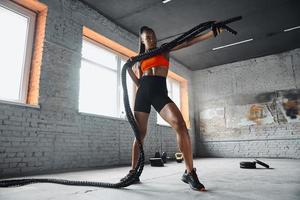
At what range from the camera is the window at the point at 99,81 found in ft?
15.1

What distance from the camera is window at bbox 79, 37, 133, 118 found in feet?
15.1

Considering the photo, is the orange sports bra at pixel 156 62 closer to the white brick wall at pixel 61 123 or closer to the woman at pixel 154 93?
the woman at pixel 154 93

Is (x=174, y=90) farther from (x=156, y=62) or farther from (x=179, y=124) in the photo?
(x=179, y=124)

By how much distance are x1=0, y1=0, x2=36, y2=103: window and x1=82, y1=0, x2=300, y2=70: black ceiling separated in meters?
1.34

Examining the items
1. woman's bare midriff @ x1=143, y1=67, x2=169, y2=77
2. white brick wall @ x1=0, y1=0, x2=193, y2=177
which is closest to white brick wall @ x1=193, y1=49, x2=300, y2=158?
white brick wall @ x1=0, y1=0, x2=193, y2=177

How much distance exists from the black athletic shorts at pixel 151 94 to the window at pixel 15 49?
2.21m

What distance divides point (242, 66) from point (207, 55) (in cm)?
136

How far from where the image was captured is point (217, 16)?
5176mm

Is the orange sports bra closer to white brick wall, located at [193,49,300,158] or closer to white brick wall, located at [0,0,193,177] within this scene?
white brick wall, located at [0,0,193,177]

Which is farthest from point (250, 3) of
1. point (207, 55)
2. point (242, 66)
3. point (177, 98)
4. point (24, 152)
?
point (24, 152)

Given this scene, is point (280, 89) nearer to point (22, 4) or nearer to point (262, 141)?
point (262, 141)

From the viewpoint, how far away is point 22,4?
12.1 feet

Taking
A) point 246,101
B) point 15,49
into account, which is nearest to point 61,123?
point 15,49

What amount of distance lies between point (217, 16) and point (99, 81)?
2950 mm
